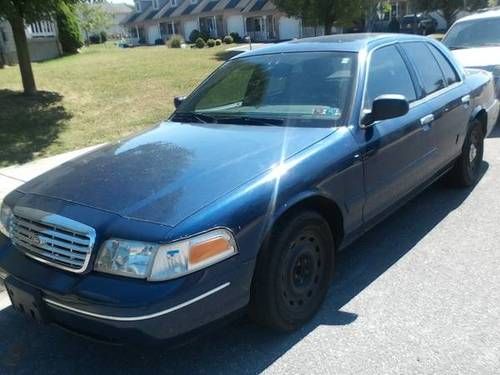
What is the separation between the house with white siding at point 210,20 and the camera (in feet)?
167

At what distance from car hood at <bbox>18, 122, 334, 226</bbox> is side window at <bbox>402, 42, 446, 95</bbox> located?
1.58 meters

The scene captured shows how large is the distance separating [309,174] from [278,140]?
0.36 metres

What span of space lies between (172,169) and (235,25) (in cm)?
5418

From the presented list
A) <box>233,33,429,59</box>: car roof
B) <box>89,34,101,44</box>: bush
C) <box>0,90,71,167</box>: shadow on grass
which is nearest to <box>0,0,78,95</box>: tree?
<box>0,90,71,167</box>: shadow on grass

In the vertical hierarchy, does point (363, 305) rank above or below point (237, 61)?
below

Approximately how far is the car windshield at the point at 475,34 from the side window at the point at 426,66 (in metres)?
4.71

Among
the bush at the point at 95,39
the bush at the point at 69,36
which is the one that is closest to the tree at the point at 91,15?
the bush at the point at 69,36

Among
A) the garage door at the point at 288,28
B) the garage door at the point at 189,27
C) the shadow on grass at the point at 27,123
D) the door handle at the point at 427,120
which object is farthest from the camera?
the garage door at the point at 189,27

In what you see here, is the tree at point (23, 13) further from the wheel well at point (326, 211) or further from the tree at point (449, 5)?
the tree at point (449, 5)

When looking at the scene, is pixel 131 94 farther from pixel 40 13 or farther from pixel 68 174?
pixel 68 174

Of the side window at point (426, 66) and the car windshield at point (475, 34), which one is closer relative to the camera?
the side window at point (426, 66)

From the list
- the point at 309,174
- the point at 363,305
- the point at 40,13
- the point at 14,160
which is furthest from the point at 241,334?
the point at 40,13

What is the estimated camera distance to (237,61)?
459 centimetres

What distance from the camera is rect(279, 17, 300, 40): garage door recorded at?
161ft
